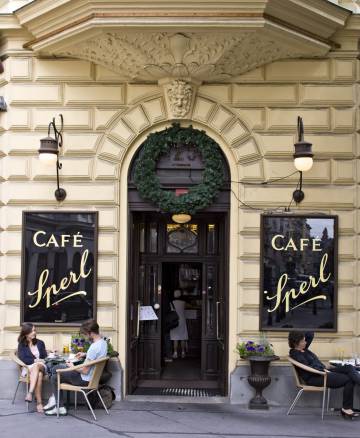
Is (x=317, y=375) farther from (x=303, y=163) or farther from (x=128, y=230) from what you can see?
(x=128, y=230)

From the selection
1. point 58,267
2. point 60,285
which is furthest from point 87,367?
point 58,267

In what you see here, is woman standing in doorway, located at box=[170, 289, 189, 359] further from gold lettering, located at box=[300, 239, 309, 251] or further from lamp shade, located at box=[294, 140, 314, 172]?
lamp shade, located at box=[294, 140, 314, 172]

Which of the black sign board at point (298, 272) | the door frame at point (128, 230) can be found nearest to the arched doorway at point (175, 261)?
the door frame at point (128, 230)

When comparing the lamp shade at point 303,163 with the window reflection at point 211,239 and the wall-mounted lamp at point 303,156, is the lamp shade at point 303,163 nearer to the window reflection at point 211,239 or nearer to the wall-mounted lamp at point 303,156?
the wall-mounted lamp at point 303,156

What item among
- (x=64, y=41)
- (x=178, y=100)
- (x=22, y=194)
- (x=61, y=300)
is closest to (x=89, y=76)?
(x=64, y=41)

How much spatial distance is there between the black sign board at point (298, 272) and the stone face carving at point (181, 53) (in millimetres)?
2474

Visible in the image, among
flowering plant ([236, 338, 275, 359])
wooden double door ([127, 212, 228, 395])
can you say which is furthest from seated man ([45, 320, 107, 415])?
wooden double door ([127, 212, 228, 395])

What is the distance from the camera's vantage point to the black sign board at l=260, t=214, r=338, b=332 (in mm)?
11055

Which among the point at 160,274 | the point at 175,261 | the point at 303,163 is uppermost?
the point at 303,163

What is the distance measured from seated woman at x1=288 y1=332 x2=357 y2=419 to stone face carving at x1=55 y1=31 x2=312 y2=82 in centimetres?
430

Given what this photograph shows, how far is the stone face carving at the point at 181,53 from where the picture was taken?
10516 millimetres

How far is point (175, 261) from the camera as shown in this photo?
12695 mm

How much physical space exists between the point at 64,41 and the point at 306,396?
6669mm

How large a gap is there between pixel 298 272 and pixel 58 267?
151 inches
